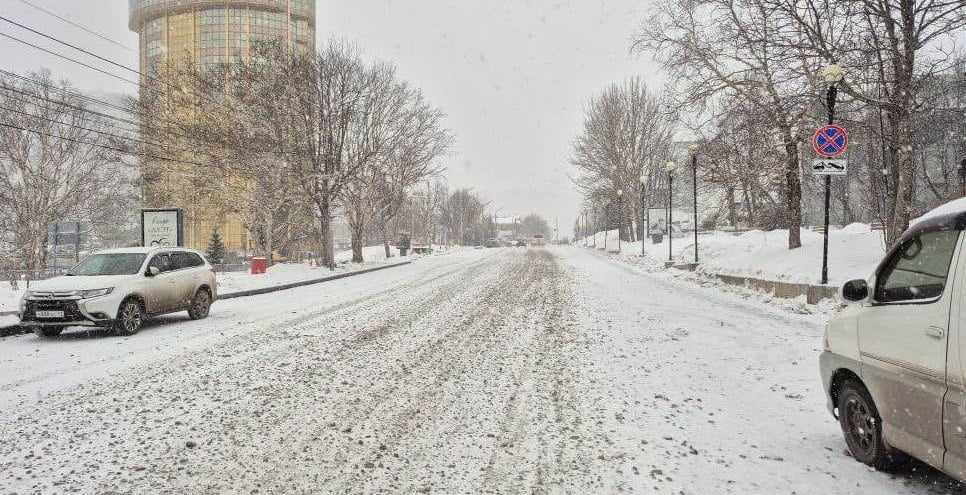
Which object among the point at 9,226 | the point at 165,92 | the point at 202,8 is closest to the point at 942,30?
the point at 165,92

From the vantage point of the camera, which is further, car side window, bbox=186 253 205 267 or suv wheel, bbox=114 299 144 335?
car side window, bbox=186 253 205 267

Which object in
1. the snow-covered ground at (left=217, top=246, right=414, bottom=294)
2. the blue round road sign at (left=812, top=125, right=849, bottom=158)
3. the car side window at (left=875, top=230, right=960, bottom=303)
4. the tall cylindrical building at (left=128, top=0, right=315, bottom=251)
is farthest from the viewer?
the tall cylindrical building at (left=128, top=0, right=315, bottom=251)

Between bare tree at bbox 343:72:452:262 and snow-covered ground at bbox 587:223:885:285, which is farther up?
bare tree at bbox 343:72:452:262

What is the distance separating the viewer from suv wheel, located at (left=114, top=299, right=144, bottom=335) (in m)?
9.17

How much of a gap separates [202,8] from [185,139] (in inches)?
2562

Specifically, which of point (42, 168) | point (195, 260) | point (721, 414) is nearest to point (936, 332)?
point (721, 414)

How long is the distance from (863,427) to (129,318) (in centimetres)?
1044

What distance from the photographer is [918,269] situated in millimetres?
3223

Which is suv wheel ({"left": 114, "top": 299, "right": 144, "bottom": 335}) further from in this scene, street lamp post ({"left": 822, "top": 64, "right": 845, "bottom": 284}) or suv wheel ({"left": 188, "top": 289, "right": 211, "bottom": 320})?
street lamp post ({"left": 822, "top": 64, "right": 845, "bottom": 284})

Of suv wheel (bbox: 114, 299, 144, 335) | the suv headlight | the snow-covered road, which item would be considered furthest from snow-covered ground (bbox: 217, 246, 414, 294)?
the snow-covered road

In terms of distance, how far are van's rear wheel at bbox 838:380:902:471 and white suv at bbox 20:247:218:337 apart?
10.2 meters

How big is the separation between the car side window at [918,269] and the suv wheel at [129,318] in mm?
10461

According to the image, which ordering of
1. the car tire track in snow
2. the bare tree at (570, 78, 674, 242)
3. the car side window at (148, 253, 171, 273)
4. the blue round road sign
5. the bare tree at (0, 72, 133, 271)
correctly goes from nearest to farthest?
the car tire track in snow < the car side window at (148, 253, 171, 273) < the blue round road sign < the bare tree at (0, 72, 133, 271) < the bare tree at (570, 78, 674, 242)

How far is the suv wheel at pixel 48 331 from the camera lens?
914 centimetres
